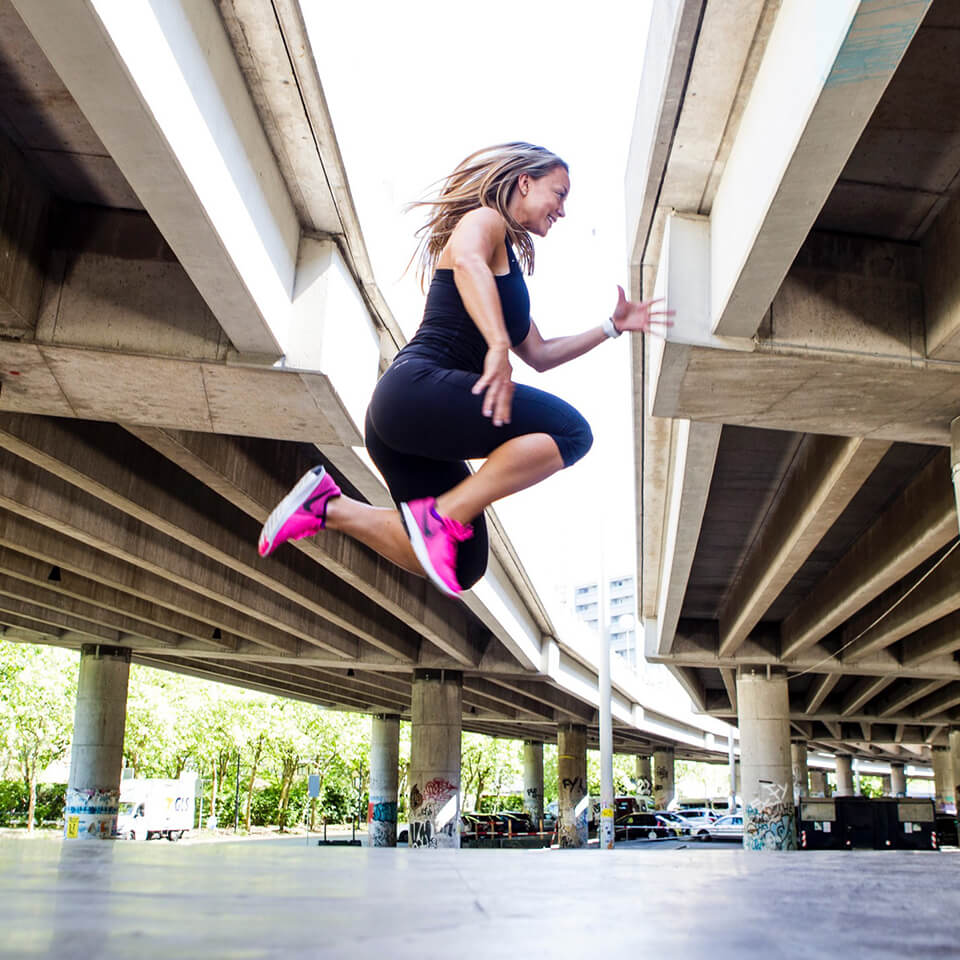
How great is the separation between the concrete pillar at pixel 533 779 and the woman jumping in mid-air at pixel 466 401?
2317 inches

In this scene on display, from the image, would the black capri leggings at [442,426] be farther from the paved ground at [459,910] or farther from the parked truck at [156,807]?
the parked truck at [156,807]

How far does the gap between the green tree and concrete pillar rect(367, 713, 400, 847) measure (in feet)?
46.2

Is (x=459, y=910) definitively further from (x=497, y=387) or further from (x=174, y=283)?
(x=174, y=283)

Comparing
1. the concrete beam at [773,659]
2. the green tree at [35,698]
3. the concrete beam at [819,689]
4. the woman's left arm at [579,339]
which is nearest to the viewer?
the woman's left arm at [579,339]

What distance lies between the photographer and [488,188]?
4102 mm

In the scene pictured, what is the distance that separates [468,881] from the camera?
10.8 ft

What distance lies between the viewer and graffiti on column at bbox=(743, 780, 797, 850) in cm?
2503

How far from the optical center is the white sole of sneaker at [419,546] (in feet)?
12.1

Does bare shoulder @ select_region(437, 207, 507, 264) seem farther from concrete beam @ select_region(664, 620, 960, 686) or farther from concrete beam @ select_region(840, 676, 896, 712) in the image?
concrete beam @ select_region(840, 676, 896, 712)

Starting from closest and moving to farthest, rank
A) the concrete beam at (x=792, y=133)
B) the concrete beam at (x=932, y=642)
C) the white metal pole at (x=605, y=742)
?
the concrete beam at (x=792, y=133) → the concrete beam at (x=932, y=642) → the white metal pole at (x=605, y=742)

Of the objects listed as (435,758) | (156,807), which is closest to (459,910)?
(435,758)

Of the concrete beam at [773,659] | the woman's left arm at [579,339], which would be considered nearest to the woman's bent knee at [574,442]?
the woman's left arm at [579,339]

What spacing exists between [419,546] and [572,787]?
47.2 m

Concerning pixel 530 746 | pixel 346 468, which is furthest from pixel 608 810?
pixel 530 746
